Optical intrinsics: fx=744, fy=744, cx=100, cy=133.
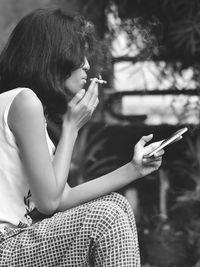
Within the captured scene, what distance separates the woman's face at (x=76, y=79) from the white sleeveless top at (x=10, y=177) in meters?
0.23

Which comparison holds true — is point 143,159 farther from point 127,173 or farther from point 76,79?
point 76,79

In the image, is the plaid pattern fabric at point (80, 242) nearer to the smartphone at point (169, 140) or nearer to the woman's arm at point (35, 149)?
the woman's arm at point (35, 149)

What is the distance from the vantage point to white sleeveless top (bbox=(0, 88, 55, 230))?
82.7 inches

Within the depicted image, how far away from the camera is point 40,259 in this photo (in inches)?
76.5

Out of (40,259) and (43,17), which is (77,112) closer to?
(43,17)

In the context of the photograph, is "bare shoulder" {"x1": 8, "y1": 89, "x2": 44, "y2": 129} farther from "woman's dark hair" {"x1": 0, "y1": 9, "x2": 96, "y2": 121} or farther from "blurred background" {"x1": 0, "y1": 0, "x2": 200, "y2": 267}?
"blurred background" {"x1": 0, "y1": 0, "x2": 200, "y2": 267}

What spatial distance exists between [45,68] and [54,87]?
63 millimetres

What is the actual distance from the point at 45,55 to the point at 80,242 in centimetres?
A: 59

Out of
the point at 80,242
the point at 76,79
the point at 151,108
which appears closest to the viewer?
the point at 80,242

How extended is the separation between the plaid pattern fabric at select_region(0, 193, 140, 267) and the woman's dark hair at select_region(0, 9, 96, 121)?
425 mm

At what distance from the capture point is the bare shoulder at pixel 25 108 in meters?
2.06

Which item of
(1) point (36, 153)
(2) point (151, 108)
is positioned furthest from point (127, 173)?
(2) point (151, 108)

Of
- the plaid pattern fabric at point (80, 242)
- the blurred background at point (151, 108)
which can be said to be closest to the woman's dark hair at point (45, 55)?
the plaid pattern fabric at point (80, 242)

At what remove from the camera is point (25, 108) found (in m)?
2.06
